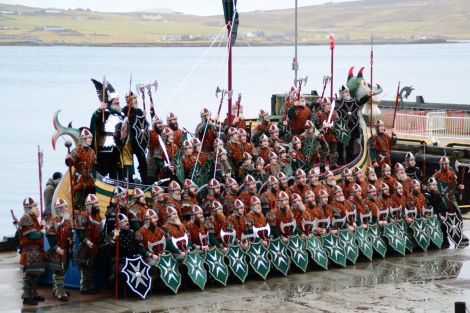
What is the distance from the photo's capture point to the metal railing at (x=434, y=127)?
32625mm

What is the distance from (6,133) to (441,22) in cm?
10346

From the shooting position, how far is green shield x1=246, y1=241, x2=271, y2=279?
65.1 feet

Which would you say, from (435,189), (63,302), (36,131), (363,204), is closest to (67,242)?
(63,302)

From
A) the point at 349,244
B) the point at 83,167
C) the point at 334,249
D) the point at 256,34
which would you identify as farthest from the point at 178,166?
the point at 256,34

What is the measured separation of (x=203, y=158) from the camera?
21844mm

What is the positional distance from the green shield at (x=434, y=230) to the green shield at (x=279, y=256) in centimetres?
322

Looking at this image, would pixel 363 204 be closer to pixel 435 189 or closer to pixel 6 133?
pixel 435 189

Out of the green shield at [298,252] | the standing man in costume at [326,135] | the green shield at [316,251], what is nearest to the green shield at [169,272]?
the green shield at [298,252]

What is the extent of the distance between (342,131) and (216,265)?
580 centimetres

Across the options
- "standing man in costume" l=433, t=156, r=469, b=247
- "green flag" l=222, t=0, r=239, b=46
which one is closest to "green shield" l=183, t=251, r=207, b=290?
"green flag" l=222, t=0, r=239, b=46

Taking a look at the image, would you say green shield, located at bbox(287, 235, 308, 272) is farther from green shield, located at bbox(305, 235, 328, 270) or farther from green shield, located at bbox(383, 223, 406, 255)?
green shield, located at bbox(383, 223, 406, 255)

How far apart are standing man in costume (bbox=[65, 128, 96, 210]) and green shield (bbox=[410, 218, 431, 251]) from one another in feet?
17.7

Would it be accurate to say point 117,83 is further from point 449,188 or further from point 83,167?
point 83,167

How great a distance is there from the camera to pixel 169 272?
742 inches
